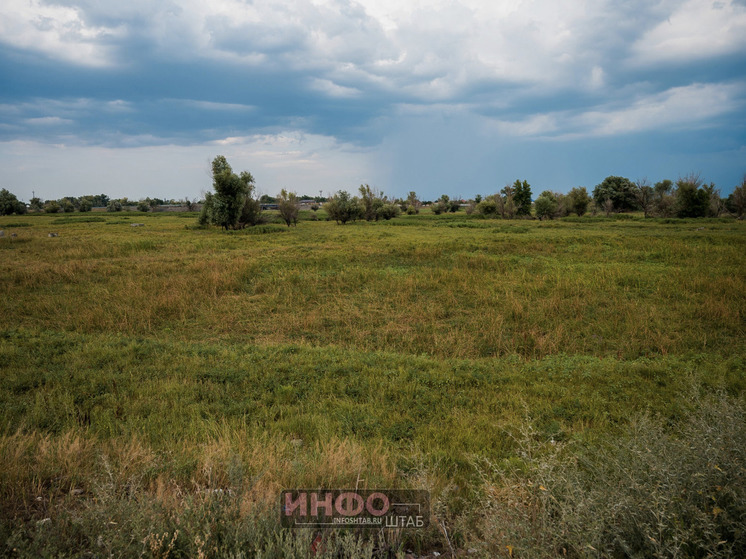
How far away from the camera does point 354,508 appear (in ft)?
13.9

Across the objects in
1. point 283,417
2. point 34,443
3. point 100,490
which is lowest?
point 283,417

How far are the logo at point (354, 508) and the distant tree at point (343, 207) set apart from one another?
52226mm

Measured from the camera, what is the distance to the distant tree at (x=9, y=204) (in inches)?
2857

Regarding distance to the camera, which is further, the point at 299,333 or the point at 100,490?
the point at 299,333

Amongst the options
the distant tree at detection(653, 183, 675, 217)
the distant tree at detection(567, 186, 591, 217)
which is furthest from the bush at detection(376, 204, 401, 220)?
the distant tree at detection(653, 183, 675, 217)

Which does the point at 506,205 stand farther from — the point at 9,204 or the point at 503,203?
the point at 9,204

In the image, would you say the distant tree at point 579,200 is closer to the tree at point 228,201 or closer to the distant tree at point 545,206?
the distant tree at point 545,206

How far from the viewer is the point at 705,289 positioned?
15.2 m

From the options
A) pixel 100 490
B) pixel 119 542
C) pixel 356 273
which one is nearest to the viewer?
pixel 119 542

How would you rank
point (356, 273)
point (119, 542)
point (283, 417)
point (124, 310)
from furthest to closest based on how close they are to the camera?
point (356, 273), point (124, 310), point (283, 417), point (119, 542)

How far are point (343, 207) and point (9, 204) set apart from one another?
64518mm

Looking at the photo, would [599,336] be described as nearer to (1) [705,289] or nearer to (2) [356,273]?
(1) [705,289]

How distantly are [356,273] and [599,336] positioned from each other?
1003 centimetres

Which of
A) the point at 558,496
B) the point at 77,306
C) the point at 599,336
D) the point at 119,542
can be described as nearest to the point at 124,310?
the point at 77,306
